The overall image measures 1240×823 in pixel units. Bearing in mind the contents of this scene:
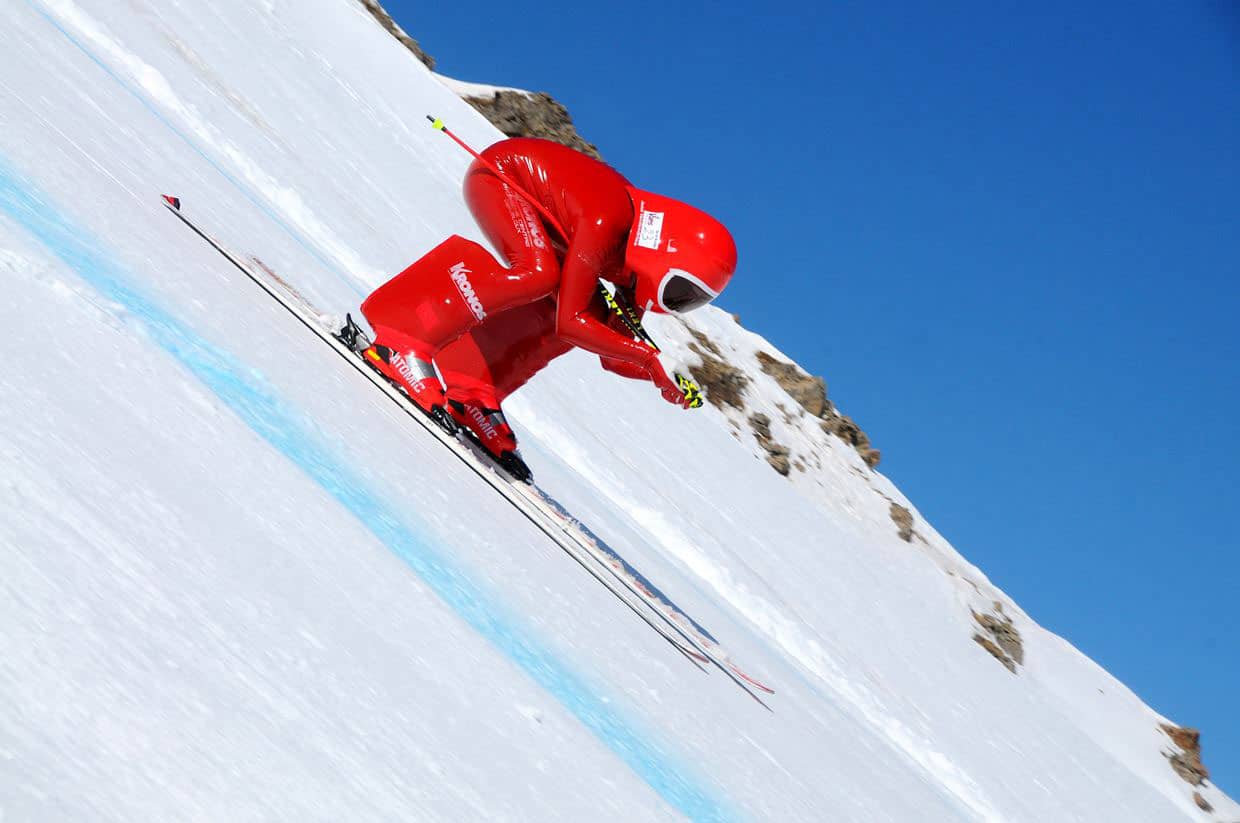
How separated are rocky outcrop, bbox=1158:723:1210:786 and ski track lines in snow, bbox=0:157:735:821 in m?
27.4

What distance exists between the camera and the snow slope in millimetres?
1628

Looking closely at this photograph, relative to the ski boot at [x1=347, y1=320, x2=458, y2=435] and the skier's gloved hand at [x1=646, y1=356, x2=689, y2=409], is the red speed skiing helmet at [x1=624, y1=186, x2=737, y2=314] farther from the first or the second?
the ski boot at [x1=347, y1=320, x2=458, y2=435]

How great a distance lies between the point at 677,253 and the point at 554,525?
1270 millimetres

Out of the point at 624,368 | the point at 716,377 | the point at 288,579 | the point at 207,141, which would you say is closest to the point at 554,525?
the point at 624,368

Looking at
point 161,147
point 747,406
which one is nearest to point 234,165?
point 161,147

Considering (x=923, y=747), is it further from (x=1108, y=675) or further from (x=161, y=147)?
(x=1108, y=675)

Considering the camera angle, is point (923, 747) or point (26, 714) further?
point (923, 747)

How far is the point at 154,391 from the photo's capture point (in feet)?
9.12

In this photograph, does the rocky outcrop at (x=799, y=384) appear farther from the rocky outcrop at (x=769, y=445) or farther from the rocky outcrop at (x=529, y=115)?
the rocky outcrop at (x=529, y=115)

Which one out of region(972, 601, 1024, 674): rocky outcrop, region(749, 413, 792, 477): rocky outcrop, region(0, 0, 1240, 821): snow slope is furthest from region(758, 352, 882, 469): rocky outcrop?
region(0, 0, 1240, 821): snow slope

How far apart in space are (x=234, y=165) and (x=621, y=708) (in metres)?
6.90

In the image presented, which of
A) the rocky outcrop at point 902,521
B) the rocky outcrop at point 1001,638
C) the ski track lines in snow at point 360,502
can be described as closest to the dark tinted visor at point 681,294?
the ski track lines in snow at point 360,502

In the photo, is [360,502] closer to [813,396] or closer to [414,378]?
[414,378]

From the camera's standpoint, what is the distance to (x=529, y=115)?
34.3 metres
